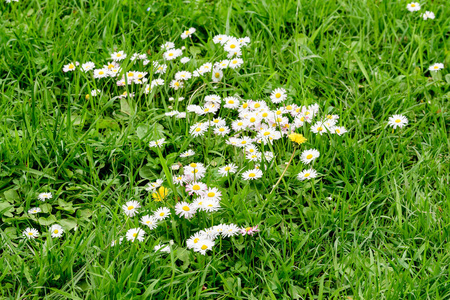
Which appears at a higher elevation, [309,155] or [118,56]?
[118,56]

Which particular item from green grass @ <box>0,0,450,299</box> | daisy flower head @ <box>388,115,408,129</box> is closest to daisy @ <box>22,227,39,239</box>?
green grass @ <box>0,0,450,299</box>

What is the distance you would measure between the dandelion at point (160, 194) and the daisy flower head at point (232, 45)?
1.08 metres

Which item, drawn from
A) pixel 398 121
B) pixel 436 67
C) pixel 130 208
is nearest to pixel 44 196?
pixel 130 208

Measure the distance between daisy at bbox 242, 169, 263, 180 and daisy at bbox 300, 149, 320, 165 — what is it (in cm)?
25

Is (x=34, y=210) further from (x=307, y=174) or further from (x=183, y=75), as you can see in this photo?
(x=307, y=174)

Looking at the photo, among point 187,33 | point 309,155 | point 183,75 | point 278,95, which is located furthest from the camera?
point 187,33

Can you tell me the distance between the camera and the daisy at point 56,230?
2226 mm

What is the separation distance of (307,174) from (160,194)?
70 centimetres

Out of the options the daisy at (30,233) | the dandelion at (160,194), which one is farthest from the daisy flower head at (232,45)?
the daisy at (30,233)

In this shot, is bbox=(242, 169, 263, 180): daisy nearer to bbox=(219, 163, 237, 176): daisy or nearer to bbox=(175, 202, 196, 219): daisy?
bbox=(219, 163, 237, 176): daisy

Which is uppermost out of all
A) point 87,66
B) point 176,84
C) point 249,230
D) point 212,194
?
point 87,66

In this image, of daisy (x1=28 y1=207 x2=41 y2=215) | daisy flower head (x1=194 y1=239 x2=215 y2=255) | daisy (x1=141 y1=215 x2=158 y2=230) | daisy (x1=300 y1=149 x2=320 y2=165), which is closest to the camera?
daisy flower head (x1=194 y1=239 x2=215 y2=255)

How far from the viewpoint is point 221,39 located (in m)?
3.14

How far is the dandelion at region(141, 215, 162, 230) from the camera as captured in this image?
2209 mm
